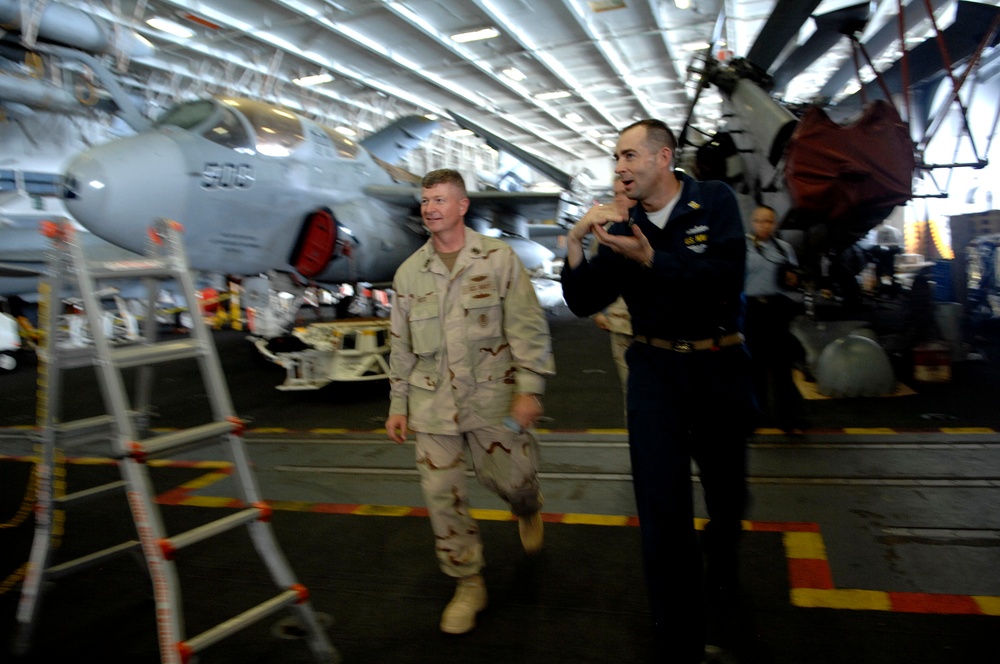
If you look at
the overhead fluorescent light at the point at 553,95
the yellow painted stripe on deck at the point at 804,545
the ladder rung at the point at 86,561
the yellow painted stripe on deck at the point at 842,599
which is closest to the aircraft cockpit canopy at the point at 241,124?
the ladder rung at the point at 86,561

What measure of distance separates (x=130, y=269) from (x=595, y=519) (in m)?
2.56

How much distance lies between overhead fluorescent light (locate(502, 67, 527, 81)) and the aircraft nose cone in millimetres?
14955

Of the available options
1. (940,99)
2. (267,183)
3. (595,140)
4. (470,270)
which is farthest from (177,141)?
(595,140)

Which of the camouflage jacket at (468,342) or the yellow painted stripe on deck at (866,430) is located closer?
the camouflage jacket at (468,342)

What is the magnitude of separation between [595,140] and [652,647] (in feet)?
107

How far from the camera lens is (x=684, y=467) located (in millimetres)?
2215

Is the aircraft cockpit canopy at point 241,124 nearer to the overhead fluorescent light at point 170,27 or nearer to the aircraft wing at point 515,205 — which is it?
the aircraft wing at point 515,205

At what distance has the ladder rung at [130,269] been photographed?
238cm

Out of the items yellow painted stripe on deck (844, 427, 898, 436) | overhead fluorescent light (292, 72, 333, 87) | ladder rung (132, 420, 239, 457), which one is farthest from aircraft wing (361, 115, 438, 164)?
ladder rung (132, 420, 239, 457)

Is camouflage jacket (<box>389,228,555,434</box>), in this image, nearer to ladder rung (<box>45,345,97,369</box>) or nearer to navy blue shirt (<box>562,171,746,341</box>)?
navy blue shirt (<box>562,171,746,341</box>)

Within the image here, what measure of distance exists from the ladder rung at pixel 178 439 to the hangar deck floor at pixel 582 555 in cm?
88

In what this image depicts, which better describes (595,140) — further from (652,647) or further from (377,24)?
(652,647)

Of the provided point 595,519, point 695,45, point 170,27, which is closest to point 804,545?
point 595,519

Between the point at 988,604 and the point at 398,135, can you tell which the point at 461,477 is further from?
the point at 398,135
